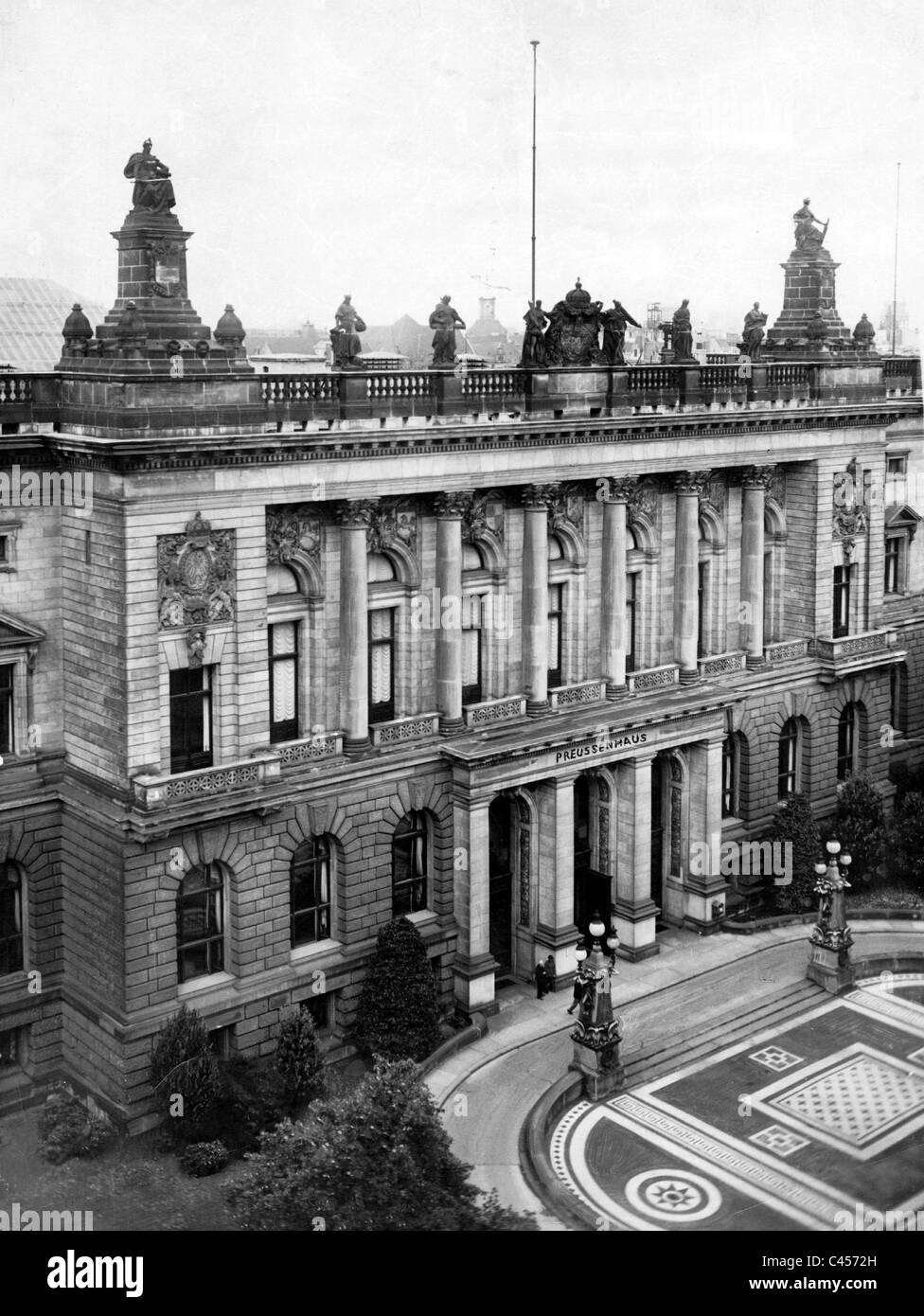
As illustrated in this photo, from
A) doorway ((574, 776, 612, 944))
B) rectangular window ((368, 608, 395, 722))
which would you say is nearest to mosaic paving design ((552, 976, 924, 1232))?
doorway ((574, 776, 612, 944))

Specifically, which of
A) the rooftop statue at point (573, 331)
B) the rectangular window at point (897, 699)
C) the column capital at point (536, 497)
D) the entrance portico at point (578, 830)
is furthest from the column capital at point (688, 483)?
the rectangular window at point (897, 699)

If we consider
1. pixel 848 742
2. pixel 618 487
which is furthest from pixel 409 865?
pixel 848 742

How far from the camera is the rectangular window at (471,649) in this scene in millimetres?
50219

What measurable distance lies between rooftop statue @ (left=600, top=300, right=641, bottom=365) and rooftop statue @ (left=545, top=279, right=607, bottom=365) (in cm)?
42

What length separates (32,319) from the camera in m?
51.9

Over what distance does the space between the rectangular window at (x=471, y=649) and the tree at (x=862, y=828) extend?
51.5 ft

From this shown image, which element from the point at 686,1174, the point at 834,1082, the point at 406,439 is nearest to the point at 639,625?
the point at 406,439

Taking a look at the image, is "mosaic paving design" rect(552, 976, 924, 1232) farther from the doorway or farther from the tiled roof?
the tiled roof

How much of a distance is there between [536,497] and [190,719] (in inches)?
526

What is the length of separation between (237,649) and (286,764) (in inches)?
158

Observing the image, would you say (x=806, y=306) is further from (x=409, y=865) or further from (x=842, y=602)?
(x=409, y=865)

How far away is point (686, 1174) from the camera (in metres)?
40.8

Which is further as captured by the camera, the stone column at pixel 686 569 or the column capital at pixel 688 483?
the stone column at pixel 686 569

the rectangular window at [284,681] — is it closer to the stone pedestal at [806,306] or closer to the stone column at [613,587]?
the stone column at [613,587]
